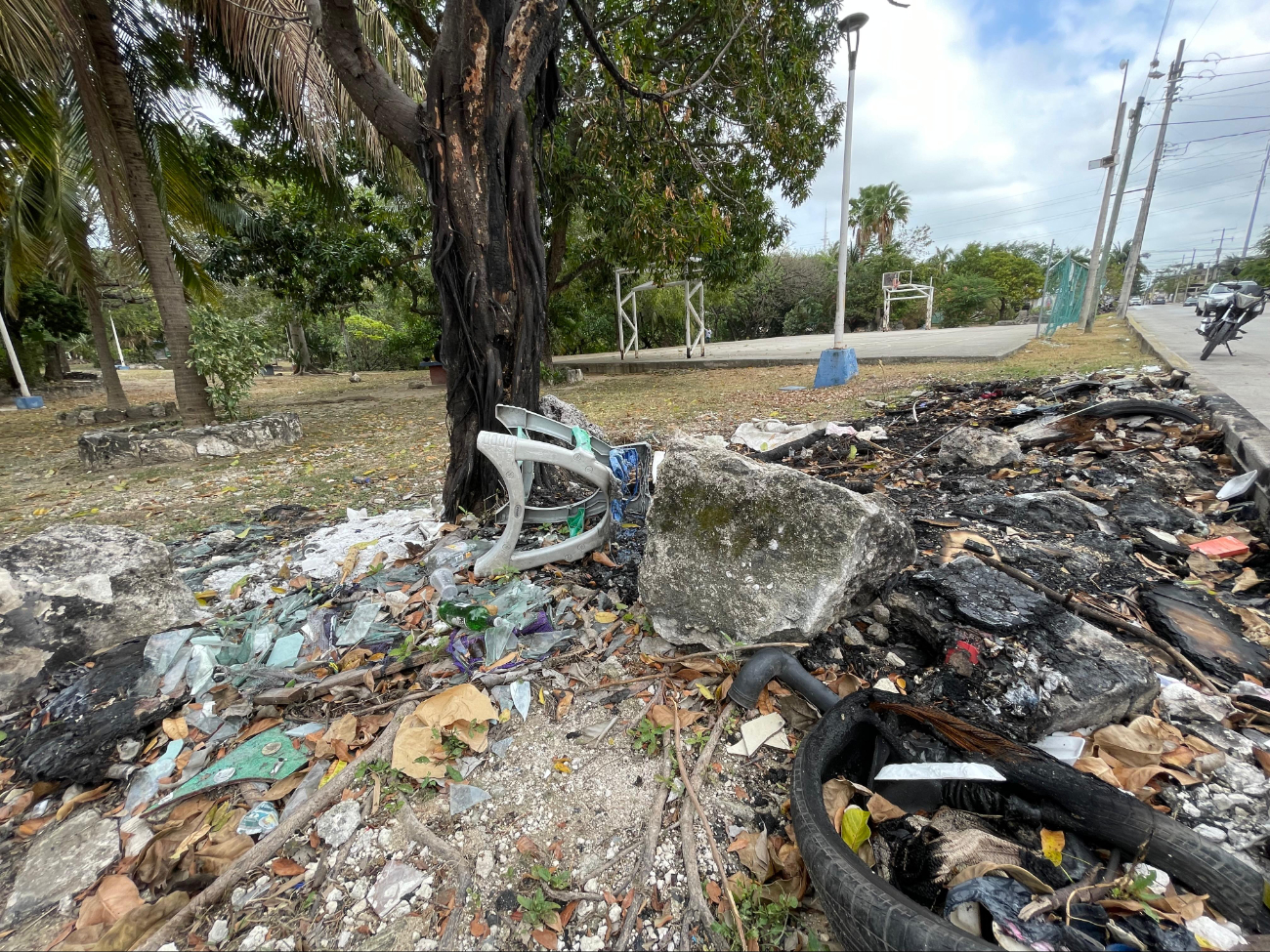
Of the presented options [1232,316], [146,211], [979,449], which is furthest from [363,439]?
[1232,316]

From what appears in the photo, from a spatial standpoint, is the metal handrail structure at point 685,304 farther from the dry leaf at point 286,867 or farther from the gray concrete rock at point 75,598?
the dry leaf at point 286,867

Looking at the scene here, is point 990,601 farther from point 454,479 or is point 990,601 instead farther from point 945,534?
point 454,479

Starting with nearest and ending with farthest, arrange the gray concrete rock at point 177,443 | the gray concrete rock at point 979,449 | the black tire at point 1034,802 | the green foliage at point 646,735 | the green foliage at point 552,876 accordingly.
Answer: the black tire at point 1034,802 → the green foliage at point 552,876 → the green foliage at point 646,735 → the gray concrete rock at point 979,449 → the gray concrete rock at point 177,443

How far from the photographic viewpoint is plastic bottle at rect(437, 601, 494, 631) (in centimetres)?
218

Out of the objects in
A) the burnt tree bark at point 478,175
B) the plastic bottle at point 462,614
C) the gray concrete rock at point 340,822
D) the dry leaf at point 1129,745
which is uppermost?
the burnt tree bark at point 478,175

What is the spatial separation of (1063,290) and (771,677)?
20.9m

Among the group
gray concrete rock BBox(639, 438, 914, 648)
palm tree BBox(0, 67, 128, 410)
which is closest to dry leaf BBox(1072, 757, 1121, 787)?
gray concrete rock BBox(639, 438, 914, 648)

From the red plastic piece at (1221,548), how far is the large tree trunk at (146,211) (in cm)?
921

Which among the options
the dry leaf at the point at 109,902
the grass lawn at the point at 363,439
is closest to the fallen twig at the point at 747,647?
the dry leaf at the point at 109,902

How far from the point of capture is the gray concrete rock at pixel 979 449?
3668 millimetres

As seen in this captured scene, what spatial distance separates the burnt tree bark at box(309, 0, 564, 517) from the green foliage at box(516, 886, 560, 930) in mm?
2329

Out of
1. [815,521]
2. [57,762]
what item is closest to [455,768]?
[57,762]

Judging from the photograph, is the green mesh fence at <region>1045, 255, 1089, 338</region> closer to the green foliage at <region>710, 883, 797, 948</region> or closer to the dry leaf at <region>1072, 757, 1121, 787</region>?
the dry leaf at <region>1072, 757, 1121, 787</region>

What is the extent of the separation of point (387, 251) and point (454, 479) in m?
8.76
